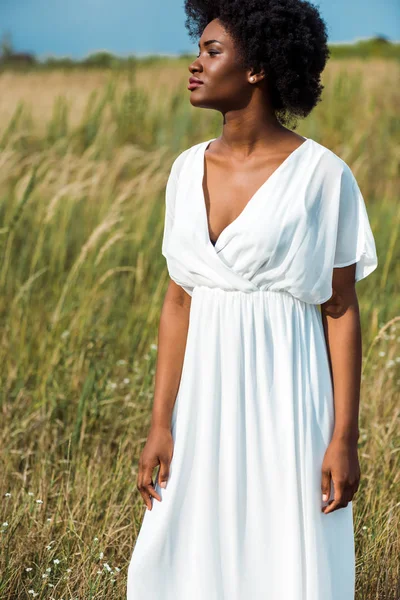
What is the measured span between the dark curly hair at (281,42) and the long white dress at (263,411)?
6.2 inches

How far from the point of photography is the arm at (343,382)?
5.81 ft

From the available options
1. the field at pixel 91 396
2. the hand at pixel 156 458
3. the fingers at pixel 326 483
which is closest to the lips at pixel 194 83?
the hand at pixel 156 458

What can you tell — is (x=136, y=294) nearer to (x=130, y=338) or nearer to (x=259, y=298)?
(x=130, y=338)

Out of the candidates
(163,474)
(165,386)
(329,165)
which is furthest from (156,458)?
(329,165)

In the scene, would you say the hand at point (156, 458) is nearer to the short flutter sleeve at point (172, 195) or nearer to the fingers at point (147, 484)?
the fingers at point (147, 484)

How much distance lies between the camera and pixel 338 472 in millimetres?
1758

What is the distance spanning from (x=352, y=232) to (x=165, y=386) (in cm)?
55

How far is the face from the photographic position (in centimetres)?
182

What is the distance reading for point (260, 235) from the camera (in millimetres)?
1750

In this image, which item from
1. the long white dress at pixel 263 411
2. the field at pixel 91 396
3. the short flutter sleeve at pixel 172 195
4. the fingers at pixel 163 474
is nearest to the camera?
the long white dress at pixel 263 411

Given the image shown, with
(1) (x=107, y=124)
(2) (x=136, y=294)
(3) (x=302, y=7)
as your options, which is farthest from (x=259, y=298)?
(1) (x=107, y=124)

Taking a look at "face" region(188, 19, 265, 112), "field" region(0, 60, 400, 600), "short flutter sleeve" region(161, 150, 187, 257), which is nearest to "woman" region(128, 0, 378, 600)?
"face" region(188, 19, 265, 112)

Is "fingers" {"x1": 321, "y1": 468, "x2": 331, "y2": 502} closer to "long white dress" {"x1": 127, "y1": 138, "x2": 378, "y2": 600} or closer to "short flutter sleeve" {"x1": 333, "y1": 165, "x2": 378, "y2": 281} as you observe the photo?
"long white dress" {"x1": 127, "y1": 138, "x2": 378, "y2": 600}

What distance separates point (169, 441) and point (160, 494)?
12 cm
